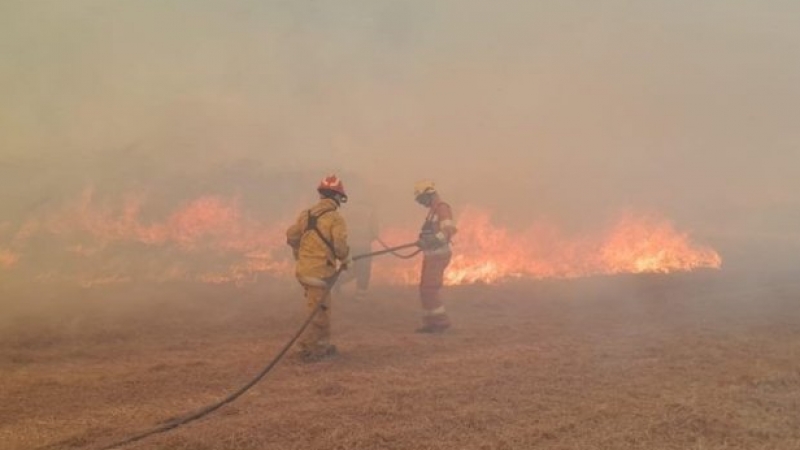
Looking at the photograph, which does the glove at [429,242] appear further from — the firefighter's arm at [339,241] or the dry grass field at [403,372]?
the firefighter's arm at [339,241]

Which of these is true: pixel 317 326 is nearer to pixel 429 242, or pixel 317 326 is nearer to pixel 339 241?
pixel 339 241

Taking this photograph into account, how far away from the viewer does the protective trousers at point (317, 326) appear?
729 centimetres

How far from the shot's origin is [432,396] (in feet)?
19.0

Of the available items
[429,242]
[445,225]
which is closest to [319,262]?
[429,242]

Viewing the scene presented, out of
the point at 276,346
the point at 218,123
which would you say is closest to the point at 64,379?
the point at 276,346

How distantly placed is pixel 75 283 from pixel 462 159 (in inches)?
499

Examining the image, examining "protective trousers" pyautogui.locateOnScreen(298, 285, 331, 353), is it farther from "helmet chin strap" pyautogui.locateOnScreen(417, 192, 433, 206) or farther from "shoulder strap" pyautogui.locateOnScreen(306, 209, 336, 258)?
"helmet chin strap" pyautogui.locateOnScreen(417, 192, 433, 206)

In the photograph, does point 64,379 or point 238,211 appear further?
point 238,211

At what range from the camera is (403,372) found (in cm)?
676

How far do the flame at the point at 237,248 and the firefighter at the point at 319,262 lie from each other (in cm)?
519

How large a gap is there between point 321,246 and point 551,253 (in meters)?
8.44

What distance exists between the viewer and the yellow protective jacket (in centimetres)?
739

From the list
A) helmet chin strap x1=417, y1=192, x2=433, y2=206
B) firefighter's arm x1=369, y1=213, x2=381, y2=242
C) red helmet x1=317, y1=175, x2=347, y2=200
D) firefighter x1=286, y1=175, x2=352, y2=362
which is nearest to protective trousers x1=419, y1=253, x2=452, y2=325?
helmet chin strap x1=417, y1=192, x2=433, y2=206

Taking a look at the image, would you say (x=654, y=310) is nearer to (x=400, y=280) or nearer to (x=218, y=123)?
(x=400, y=280)
